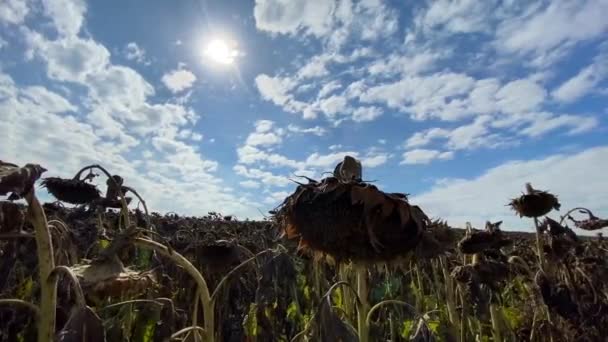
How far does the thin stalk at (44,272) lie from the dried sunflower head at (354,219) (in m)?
1.07

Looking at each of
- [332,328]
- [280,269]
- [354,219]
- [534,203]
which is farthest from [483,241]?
[332,328]

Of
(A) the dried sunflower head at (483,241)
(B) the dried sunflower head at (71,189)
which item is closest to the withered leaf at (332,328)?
(A) the dried sunflower head at (483,241)

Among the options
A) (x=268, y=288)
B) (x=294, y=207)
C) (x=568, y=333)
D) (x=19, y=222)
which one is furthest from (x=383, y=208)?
(x=568, y=333)

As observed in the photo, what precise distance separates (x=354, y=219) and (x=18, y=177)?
131 cm

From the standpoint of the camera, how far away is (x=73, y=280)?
123 centimetres

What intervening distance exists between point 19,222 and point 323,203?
1.17 meters

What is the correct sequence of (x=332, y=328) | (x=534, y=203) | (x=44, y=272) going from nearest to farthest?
(x=44, y=272), (x=332, y=328), (x=534, y=203)

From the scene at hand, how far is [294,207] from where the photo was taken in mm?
2242

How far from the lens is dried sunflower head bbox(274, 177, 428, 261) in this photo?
6.68ft

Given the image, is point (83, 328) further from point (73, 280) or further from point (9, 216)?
point (9, 216)

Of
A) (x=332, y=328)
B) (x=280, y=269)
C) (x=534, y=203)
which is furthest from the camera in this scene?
(x=534, y=203)

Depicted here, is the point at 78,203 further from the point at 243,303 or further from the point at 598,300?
the point at 598,300

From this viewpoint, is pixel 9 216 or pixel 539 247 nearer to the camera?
pixel 9 216

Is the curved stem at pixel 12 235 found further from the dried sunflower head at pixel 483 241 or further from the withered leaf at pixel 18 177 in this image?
the dried sunflower head at pixel 483 241
